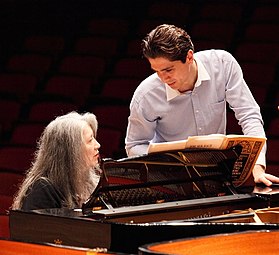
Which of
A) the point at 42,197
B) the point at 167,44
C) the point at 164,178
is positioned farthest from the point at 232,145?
the point at 42,197

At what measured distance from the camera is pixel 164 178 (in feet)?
5.17

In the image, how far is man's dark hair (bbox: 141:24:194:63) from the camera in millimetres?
1643

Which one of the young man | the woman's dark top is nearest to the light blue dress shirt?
the young man

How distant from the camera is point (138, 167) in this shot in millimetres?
1509

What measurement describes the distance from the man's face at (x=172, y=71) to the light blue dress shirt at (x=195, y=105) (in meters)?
0.05

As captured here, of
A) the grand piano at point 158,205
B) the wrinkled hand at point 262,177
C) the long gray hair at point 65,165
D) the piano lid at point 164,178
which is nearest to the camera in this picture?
the grand piano at point 158,205

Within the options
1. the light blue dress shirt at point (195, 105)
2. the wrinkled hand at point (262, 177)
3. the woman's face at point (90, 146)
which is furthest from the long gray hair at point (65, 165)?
the wrinkled hand at point (262, 177)

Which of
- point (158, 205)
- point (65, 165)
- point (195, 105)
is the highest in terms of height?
point (195, 105)

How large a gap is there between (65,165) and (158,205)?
0.70 ft

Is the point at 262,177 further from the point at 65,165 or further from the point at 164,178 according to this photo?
the point at 65,165

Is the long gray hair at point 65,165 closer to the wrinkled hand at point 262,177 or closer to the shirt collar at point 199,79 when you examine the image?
the shirt collar at point 199,79

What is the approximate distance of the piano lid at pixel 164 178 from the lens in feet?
4.79

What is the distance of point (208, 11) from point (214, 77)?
1.93 meters

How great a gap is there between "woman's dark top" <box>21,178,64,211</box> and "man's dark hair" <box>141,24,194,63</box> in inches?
13.4
